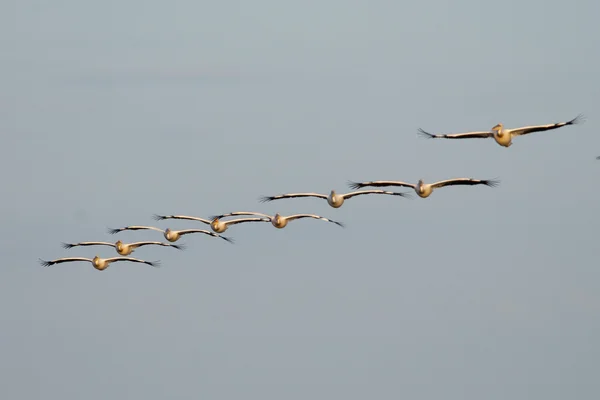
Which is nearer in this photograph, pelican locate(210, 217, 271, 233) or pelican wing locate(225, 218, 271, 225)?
pelican wing locate(225, 218, 271, 225)

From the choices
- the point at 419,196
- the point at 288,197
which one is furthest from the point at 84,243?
the point at 419,196

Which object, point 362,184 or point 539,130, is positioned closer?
point 539,130

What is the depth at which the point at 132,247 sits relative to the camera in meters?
107

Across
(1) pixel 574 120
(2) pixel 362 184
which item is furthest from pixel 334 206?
(1) pixel 574 120

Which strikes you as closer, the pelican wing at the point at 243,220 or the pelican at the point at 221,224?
the pelican wing at the point at 243,220

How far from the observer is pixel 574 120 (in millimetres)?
76812

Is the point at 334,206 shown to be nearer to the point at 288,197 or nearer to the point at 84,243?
the point at 288,197

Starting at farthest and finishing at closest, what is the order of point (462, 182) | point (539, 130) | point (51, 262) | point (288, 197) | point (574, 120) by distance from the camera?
point (51, 262) → point (288, 197) → point (462, 182) → point (539, 130) → point (574, 120)

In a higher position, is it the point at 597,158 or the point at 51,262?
the point at 51,262

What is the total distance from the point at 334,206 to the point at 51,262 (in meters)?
21.8

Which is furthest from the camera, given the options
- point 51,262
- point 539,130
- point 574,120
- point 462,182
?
point 51,262

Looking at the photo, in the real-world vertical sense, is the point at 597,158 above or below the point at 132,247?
below

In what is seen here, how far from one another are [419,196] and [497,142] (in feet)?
18.9

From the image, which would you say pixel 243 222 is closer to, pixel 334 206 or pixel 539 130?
pixel 334 206
